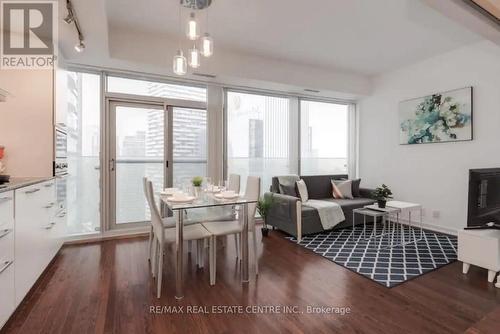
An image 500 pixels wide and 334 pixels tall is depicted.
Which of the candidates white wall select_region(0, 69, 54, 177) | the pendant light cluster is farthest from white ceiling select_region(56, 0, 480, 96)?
white wall select_region(0, 69, 54, 177)

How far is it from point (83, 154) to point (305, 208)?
131 inches

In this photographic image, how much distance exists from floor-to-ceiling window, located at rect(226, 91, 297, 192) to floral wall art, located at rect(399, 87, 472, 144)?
203cm

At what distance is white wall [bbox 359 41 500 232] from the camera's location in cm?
366

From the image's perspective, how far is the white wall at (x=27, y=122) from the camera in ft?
8.61

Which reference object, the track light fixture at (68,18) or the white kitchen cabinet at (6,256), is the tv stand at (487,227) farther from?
the track light fixture at (68,18)

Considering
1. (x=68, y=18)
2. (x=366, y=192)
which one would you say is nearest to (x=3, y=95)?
(x=68, y=18)

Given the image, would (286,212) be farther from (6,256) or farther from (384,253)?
(6,256)

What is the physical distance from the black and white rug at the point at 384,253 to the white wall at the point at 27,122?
328 cm

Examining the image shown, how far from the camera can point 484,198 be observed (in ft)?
8.13

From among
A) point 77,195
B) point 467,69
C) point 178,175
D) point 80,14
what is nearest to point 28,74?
point 80,14

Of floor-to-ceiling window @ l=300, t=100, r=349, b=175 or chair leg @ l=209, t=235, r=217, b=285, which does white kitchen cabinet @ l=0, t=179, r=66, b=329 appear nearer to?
chair leg @ l=209, t=235, r=217, b=285

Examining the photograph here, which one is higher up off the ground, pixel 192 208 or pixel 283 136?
pixel 283 136

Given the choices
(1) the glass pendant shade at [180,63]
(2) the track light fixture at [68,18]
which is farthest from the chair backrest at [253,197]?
(2) the track light fixture at [68,18]

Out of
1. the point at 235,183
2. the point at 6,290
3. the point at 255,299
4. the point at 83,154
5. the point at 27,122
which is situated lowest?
the point at 255,299
